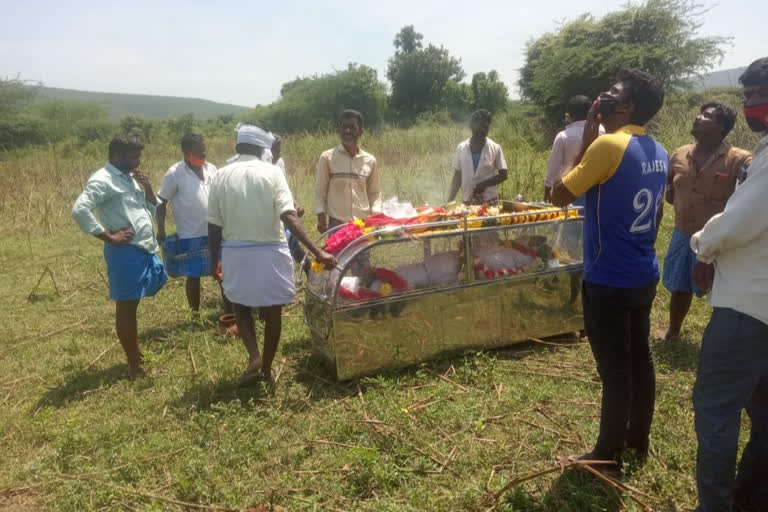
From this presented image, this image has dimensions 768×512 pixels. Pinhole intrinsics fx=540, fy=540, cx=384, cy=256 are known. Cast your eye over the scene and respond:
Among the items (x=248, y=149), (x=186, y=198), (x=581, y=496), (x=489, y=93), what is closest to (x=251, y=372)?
(x=248, y=149)

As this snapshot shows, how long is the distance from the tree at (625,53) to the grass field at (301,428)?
17.3 metres

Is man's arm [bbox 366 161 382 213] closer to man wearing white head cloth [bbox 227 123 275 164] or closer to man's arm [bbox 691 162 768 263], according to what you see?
man wearing white head cloth [bbox 227 123 275 164]

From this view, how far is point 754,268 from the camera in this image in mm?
2184

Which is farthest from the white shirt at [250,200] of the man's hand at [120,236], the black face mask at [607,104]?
the black face mask at [607,104]

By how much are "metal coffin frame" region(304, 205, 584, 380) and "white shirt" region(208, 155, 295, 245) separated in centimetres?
61

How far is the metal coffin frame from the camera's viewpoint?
162 inches

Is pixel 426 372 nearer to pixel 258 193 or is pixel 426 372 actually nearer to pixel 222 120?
pixel 258 193

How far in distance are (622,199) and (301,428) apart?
8.18 ft

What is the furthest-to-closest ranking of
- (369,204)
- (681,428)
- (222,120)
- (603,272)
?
1. (222,120)
2. (369,204)
3. (681,428)
4. (603,272)

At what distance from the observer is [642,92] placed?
2.63 m

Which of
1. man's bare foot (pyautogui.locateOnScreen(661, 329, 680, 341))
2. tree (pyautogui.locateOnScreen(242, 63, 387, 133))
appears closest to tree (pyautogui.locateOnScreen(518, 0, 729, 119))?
tree (pyautogui.locateOnScreen(242, 63, 387, 133))

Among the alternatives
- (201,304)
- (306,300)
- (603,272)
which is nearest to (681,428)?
(603,272)

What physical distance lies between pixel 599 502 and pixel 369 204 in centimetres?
362

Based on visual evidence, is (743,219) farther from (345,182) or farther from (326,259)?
(345,182)
